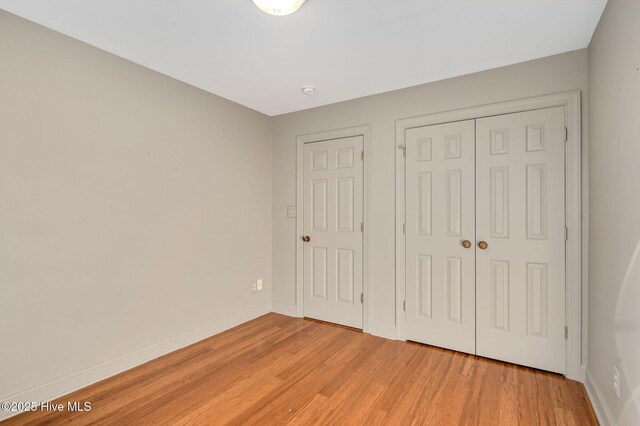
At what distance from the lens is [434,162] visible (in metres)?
2.79

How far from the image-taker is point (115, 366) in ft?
7.62

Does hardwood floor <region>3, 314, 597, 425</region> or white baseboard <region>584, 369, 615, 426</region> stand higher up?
white baseboard <region>584, 369, 615, 426</region>

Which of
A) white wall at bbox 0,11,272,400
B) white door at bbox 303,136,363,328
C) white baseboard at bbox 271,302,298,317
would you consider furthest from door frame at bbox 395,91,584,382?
white wall at bbox 0,11,272,400

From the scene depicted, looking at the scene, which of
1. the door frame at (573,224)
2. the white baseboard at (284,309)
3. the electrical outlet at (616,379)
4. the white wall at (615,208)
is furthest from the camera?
the white baseboard at (284,309)

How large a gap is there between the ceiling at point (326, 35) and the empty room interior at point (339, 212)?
2 centimetres

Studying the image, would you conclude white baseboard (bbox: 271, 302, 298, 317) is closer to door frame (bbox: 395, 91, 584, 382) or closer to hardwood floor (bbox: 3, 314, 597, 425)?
hardwood floor (bbox: 3, 314, 597, 425)

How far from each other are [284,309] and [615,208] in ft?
10.1

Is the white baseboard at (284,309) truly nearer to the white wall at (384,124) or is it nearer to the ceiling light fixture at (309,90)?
the white wall at (384,124)

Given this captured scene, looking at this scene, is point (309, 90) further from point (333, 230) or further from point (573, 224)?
point (573, 224)

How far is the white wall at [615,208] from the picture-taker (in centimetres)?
138

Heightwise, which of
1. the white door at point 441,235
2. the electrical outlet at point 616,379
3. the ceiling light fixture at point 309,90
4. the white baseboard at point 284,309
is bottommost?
the white baseboard at point 284,309

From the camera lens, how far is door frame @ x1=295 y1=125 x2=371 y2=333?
10.3 ft

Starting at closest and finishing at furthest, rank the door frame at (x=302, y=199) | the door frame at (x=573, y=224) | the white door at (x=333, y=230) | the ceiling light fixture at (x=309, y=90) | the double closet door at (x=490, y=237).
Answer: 1. the door frame at (x=573, y=224)
2. the double closet door at (x=490, y=237)
3. the ceiling light fixture at (x=309, y=90)
4. the door frame at (x=302, y=199)
5. the white door at (x=333, y=230)

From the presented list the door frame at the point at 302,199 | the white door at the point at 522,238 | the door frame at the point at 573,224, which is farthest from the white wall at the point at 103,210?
the door frame at the point at 573,224
